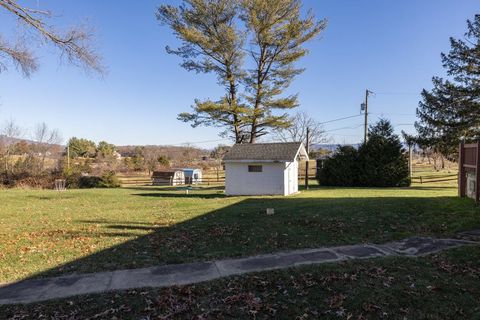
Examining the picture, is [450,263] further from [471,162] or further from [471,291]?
[471,162]

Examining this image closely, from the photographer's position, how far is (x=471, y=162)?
1205cm

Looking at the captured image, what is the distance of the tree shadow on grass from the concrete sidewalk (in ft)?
1.24

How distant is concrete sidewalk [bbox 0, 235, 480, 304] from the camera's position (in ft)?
16.0

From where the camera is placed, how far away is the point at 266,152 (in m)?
21.7

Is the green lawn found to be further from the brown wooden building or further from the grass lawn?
the brown wooden building

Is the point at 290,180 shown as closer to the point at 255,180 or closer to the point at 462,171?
the point at 255,180

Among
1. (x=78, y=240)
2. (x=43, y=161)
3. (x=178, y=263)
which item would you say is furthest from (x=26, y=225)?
(x=43, y=161)

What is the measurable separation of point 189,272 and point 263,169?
16075 millimetres

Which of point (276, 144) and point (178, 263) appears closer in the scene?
point (178, 263)

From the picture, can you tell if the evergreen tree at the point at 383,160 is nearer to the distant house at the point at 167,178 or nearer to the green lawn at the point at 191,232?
the green lawn at the point at 191,232

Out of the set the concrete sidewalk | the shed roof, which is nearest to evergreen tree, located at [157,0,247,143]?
the shed roof

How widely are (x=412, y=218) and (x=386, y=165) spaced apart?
18231 millimetres

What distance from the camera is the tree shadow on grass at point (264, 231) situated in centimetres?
655

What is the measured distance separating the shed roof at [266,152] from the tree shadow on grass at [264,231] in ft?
→ 29.8
